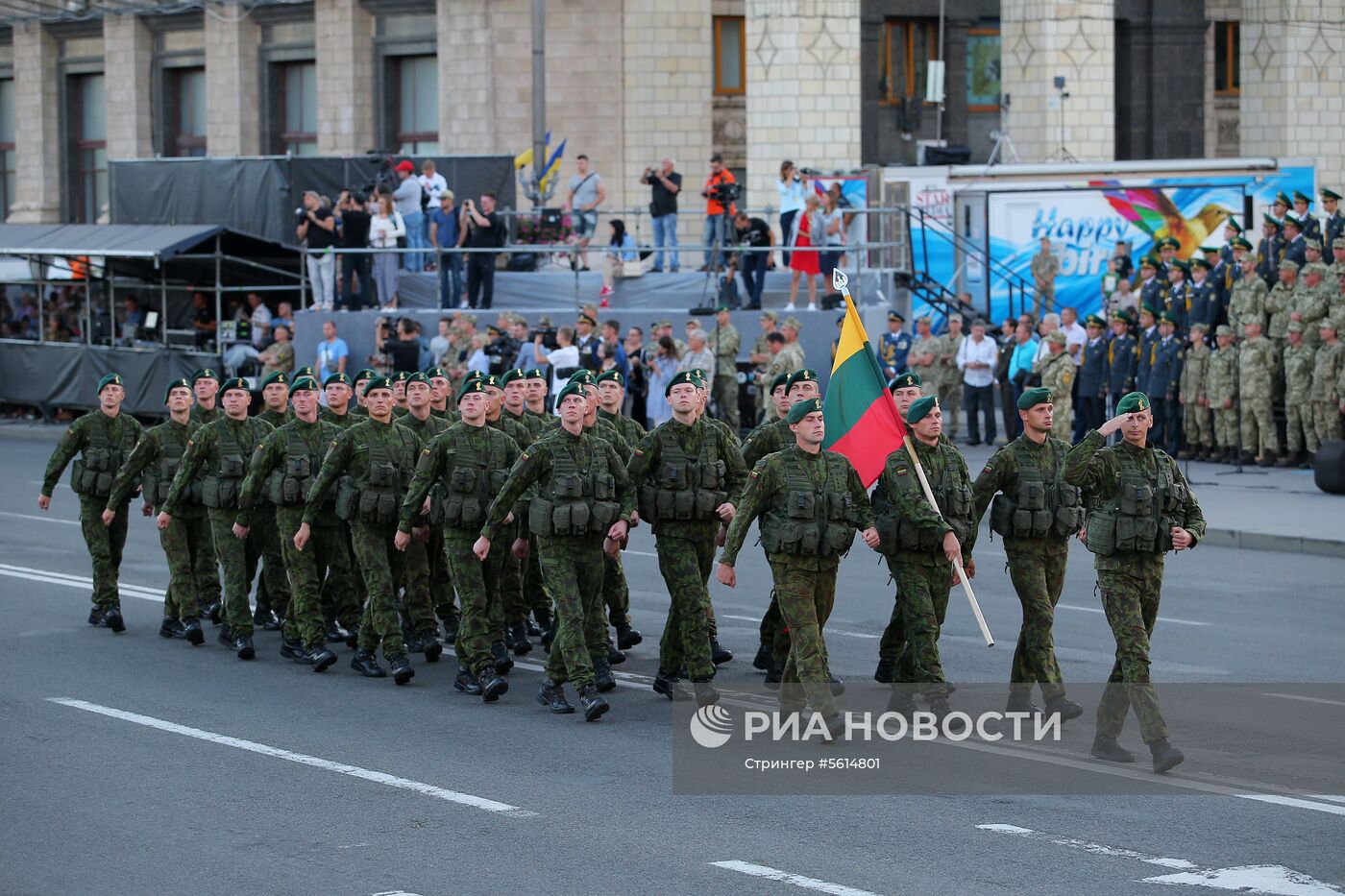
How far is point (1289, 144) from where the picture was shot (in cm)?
3891

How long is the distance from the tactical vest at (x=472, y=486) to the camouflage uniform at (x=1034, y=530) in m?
3.11

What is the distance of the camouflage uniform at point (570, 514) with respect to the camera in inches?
462

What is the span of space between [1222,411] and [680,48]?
19502mm

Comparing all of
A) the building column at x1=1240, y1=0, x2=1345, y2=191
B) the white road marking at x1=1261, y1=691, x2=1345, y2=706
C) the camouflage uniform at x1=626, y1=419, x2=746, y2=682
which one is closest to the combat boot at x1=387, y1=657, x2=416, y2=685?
the camouflage uniform at x1=626, y1=419, x2=746, y2=682

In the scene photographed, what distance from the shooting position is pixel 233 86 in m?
45.4

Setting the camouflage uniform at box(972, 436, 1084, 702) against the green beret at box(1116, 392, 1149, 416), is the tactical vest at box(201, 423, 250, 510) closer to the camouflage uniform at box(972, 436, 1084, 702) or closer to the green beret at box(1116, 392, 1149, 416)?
the camouflage uniform at box(972, 436, 1084, 702)

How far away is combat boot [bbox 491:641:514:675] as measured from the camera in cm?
1287

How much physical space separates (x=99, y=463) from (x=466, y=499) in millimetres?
4208

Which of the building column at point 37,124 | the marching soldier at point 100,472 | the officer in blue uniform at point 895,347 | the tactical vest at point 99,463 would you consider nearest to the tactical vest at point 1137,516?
the marching soldier at point 100,472

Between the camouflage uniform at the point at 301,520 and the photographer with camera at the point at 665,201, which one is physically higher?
the photographer with camera at the point at 665,201

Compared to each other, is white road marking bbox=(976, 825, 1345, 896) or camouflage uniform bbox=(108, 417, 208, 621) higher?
camouflage uniform bbox=(108, 417, 208, 621)

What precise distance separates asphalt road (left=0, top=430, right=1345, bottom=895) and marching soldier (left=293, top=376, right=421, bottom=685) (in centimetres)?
30

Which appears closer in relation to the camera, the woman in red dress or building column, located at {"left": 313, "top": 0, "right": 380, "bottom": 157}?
the woman in red dress

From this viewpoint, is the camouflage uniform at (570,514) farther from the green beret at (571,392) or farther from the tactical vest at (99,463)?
the tactical vest at (99,463)
